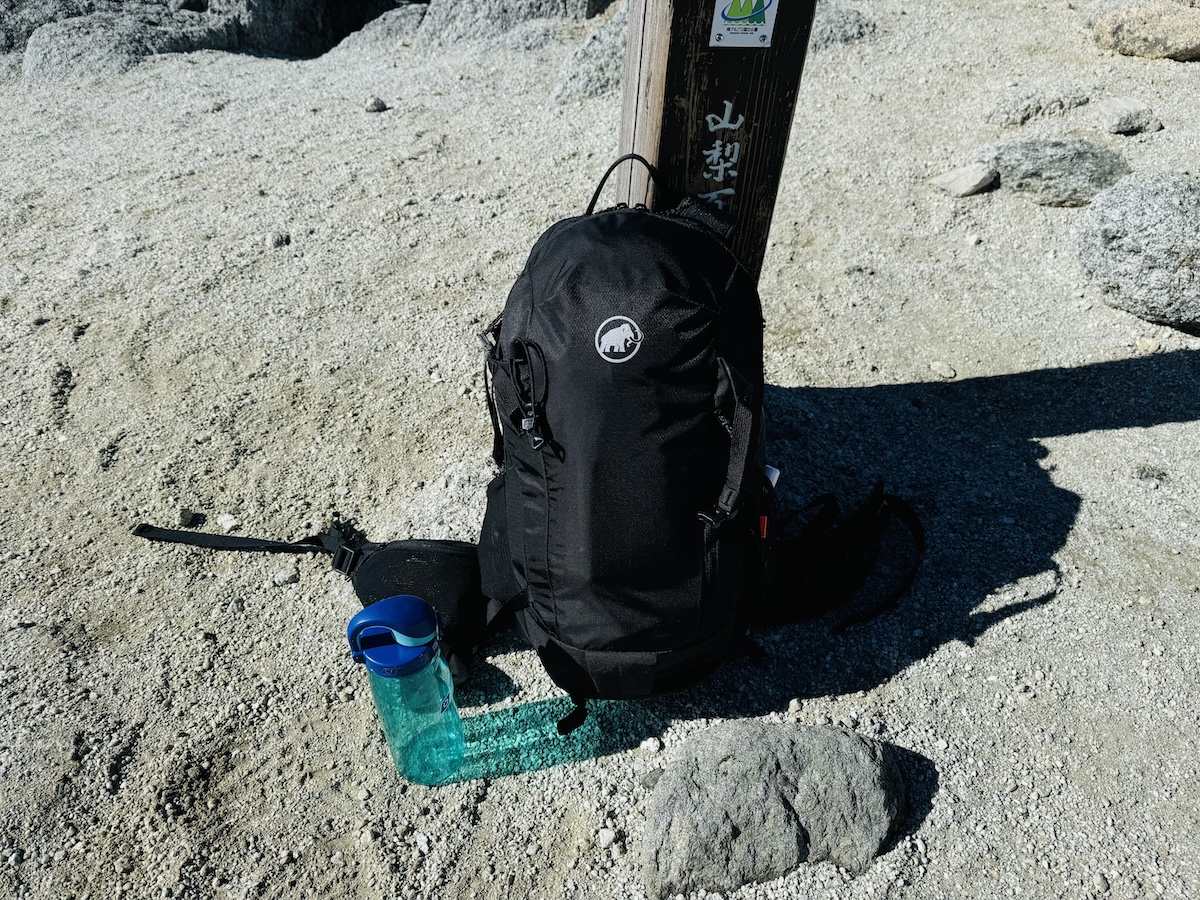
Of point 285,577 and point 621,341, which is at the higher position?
point 621,341

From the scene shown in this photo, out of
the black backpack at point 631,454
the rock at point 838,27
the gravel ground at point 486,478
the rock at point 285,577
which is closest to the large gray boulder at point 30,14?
the gravel ground at point 486,478

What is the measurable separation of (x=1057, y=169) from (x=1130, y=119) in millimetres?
882

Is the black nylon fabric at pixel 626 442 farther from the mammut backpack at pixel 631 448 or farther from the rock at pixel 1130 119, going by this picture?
the rock at pixel 1130 119

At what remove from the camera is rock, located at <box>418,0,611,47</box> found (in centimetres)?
811

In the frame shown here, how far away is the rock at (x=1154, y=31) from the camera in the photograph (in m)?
5.96

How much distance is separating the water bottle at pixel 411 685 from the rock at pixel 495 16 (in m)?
7.16

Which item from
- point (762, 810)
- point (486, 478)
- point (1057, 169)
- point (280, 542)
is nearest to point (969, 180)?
point (1057, 169)

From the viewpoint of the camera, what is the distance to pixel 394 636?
229cm

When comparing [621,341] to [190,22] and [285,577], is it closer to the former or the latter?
[285,577]

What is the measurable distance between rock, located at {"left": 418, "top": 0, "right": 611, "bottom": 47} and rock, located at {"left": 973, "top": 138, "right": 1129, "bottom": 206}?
4564 millimetres

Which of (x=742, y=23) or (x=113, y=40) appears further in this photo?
(x=113, y=40)

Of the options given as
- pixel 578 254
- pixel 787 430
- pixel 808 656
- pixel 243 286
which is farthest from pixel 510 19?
A: pixel 808 656

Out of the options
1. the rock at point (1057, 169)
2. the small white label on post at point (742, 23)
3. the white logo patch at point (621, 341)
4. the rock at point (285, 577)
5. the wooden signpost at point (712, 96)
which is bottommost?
the rock at point (285, 577)

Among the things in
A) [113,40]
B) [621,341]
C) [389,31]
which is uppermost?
[621,341]
